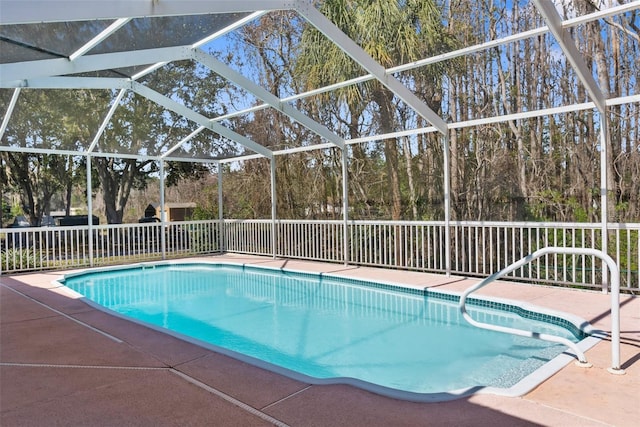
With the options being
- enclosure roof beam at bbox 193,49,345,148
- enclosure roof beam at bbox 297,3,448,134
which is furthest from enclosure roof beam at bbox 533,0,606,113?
enclosure roof beam at bbox 193,49,345,148

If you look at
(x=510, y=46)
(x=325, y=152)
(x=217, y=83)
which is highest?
(x=510, y=46)

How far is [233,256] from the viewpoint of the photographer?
10.3 metres

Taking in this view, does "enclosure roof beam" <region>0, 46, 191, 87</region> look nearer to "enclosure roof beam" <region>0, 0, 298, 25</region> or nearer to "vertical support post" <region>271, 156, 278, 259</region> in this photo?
"enclosure roof beam" <region>0, 0, 298, 25</region>

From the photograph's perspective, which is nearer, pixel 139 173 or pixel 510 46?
pixel 510 46

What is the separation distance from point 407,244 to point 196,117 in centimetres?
452

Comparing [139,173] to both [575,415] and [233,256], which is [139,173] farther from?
[575,415]

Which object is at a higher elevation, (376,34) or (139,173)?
(376,34)

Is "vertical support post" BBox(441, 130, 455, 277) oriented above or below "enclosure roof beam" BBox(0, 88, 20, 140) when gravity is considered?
below

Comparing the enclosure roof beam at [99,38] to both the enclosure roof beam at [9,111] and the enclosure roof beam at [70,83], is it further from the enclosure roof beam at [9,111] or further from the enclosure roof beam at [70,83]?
the enclosure roof beam at [9,111]

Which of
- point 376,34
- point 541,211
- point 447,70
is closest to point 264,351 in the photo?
point 376,34

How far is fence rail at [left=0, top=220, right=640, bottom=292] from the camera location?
18.8 ft

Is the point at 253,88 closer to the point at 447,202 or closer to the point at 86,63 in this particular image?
the point at 86,63

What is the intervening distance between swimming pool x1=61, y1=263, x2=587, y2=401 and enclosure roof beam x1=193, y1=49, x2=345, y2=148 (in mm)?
2495

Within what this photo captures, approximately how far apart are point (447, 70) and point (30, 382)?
23.8 ft
